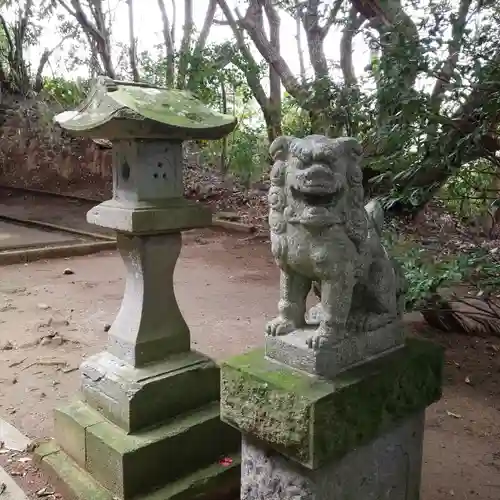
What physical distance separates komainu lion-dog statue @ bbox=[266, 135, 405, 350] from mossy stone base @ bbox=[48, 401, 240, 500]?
875mm

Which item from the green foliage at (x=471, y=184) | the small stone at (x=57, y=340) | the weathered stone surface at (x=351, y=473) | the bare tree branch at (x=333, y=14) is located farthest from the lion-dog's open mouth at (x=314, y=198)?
the bare tree branch at (x=333, y=14)

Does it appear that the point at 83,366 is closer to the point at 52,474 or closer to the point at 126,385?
the point at 126,385

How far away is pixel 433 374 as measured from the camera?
192 centimetres

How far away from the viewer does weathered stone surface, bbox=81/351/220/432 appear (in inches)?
90.4

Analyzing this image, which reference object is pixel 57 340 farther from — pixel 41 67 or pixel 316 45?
pixel 41 67

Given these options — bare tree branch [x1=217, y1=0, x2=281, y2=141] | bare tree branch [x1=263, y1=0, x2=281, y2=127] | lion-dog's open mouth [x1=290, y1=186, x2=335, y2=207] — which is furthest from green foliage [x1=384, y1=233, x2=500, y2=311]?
bare tree branch [x1=217, y1=0, x2=281, y2=141]

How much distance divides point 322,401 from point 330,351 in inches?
6.4

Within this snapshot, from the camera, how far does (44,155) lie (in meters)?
12.6

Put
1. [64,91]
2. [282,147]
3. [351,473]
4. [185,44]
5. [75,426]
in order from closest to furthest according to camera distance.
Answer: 1. [282,147]
2. [351,473]
3. [75,426]
4. [185,44]
5. [64,91]

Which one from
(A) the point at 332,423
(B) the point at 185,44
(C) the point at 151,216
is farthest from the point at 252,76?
(A) the point at 332,423

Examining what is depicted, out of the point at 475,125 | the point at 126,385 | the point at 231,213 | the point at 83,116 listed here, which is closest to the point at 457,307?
the point at 475,125

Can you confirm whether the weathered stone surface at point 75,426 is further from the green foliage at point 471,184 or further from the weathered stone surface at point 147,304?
the green foliage at point 471,184

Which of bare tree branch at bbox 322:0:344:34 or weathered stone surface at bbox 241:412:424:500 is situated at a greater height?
bare tree branch at bbox 322:0:344:34

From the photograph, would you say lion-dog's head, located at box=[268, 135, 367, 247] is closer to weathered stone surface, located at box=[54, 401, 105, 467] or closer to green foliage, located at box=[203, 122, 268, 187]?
weathered stone surface, located at box=[54, 401, 105, 467]
